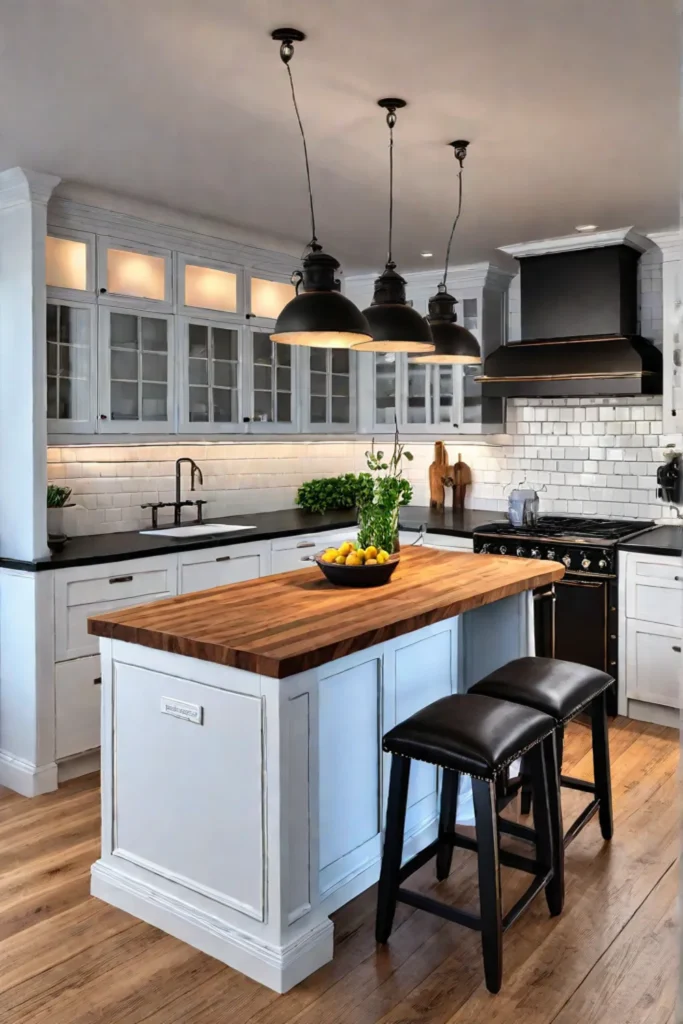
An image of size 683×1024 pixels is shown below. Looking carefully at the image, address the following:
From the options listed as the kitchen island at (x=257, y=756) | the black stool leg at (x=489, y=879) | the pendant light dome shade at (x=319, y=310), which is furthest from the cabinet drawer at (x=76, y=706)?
the black stool leg at (x=489, y=879)

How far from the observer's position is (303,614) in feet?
9.33

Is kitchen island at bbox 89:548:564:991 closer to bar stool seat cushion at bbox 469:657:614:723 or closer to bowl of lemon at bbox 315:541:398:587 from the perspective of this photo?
bowl of lemon at bbox 315:541:398:587

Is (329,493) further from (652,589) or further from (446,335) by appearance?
(446,335)

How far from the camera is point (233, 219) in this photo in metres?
4.77

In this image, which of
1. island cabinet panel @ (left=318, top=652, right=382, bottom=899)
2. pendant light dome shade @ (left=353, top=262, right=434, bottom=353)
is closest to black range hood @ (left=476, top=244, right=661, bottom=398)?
pendant light dome shade @ (left=353, top=262, right=434, bottom=353)

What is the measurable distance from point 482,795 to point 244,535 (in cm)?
263

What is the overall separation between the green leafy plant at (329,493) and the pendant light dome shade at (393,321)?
8.73 feet

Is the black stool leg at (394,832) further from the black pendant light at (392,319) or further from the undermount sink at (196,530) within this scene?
the undermount sink at (196,530)

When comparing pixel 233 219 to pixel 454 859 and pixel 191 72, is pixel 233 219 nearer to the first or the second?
pixel 191 72

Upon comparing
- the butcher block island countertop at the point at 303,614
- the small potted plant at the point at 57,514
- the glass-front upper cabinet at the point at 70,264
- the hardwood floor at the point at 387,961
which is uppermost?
the glass-front upper cabinet at the point at 70,264

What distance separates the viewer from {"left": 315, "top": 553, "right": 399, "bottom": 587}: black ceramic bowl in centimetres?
327

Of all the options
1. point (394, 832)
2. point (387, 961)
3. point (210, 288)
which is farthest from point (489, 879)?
point (210, 288)

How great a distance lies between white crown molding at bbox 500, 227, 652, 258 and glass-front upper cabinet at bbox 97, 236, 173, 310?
6.90ft

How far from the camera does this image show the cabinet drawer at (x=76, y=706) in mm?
3881
